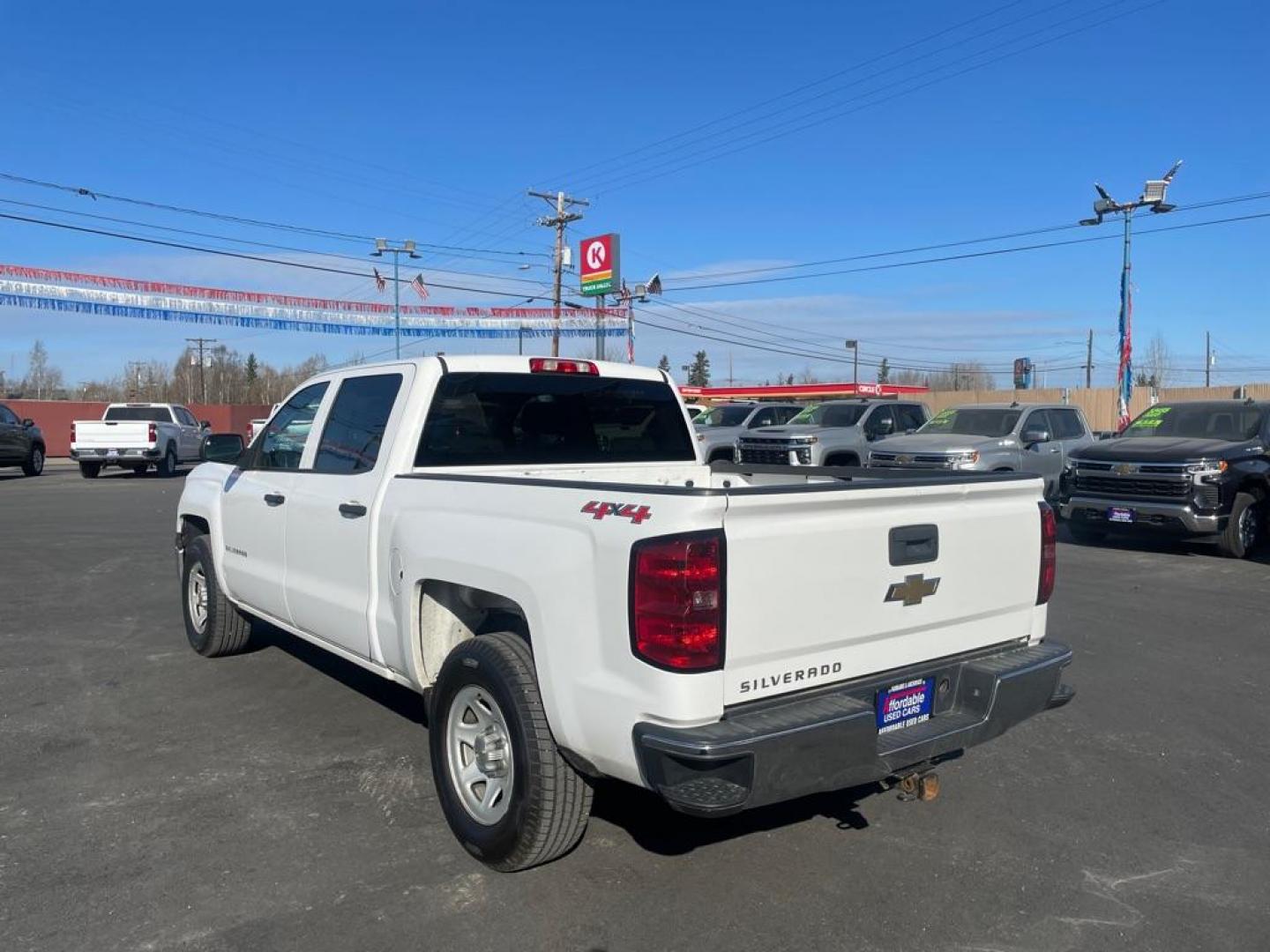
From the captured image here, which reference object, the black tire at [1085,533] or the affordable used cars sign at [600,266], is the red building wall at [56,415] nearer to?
the affordable used cars sign at [600,266]

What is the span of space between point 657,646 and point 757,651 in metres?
0.35

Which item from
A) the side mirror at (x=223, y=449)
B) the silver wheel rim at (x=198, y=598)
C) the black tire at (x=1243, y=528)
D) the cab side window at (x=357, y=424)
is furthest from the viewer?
the black tire at (x=1243, y=528)

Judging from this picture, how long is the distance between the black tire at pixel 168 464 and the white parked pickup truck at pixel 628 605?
23.0m

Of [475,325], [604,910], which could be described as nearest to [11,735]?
[604,910]

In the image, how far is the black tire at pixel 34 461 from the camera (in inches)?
969

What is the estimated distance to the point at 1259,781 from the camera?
4.68 meters

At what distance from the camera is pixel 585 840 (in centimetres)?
402

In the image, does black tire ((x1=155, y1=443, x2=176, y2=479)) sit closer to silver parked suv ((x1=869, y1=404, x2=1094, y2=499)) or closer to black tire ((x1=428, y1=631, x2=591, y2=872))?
silver parked suv ((x1=869, y1=404, x2=1094, y2=499))

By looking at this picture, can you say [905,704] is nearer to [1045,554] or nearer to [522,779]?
[1045,554]

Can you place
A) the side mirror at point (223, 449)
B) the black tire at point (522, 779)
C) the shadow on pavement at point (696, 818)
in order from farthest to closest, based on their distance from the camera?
the side mirror at point (223, 449) → the shadow on pavement at point (696, 818) → the black tire at point (522, 779)

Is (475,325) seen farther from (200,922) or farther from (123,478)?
(200,922)


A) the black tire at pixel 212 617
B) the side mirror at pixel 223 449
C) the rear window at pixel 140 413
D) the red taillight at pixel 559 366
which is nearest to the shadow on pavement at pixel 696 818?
the red taillight at pixel 559 366

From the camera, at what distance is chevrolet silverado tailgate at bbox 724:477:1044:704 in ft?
10.4

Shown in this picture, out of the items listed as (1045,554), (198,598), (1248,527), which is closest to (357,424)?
(198,598)
